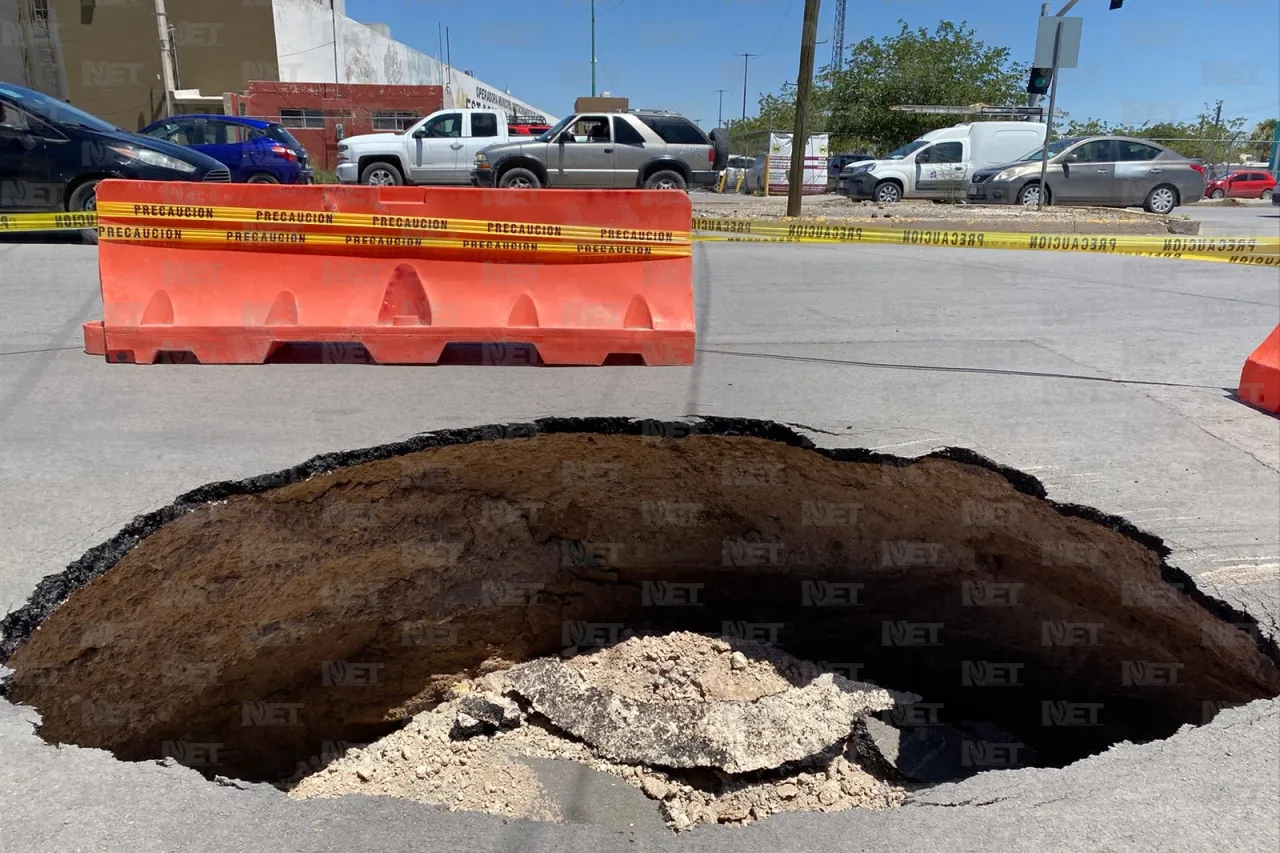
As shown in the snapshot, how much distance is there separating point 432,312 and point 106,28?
104 ft

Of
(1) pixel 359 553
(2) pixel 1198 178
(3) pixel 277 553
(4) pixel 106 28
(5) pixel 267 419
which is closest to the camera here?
(3) pixel 277 553

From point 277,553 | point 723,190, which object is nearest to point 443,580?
point 277,553

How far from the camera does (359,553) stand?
439 cm

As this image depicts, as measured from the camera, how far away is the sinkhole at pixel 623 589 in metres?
3.69

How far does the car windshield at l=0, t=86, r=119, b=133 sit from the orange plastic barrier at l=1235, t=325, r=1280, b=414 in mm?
12012

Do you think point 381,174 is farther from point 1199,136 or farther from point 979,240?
point 1199,136

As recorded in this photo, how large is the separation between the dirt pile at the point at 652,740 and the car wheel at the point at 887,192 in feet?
67.0

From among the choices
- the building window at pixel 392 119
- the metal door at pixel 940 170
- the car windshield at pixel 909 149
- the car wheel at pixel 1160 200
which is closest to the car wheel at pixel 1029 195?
the car wheel at pixel 1160 200

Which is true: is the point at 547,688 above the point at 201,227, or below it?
below

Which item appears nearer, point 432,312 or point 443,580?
point 443,580

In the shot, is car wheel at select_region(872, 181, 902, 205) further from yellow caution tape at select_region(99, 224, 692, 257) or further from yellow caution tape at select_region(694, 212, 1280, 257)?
yellow caution tape at select_region(99, 224, 692, 257)

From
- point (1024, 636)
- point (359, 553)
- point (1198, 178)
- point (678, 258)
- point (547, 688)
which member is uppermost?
point (1198, 178)

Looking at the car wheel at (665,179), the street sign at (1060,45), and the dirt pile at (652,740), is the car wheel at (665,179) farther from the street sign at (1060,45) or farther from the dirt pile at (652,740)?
the dirt pile at (652,740)

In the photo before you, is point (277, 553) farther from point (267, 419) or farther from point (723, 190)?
point (723, 190)
